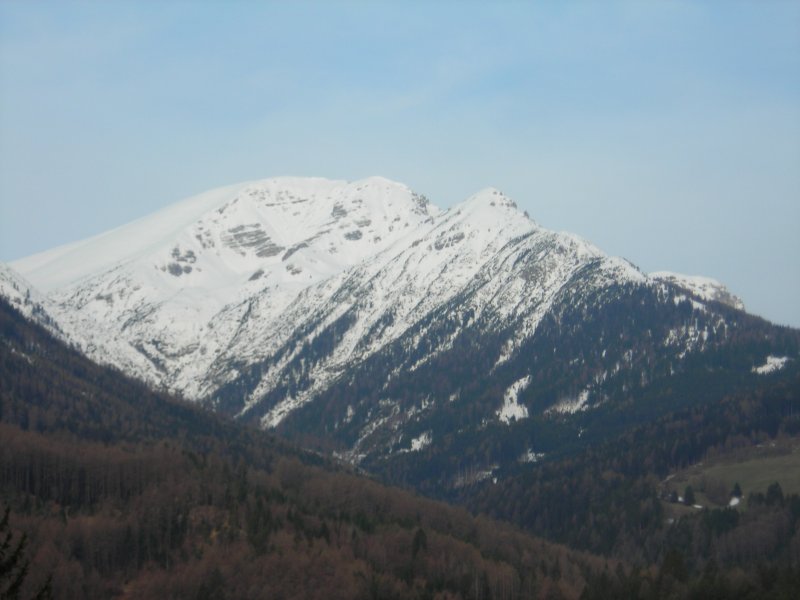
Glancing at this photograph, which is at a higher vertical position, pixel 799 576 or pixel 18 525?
pixel 18 525

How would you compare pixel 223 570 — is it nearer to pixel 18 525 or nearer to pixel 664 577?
pixel 18 525

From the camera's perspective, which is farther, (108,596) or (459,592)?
(459,592)

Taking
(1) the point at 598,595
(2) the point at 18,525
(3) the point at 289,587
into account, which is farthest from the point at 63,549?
(1) the point at 598,595

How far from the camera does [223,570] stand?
192625mm

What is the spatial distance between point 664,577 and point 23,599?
9695 cm

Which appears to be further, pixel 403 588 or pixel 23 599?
pixel 403 588

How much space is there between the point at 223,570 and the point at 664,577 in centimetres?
6970

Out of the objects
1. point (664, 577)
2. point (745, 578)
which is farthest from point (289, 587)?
point (745, 578)

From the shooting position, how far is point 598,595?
19088 centimetres

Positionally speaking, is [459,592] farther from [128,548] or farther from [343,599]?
[128,548]

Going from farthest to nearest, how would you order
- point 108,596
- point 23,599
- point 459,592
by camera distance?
point 459,592 < point 108,596 < point 23,599

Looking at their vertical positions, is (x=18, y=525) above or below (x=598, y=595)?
above

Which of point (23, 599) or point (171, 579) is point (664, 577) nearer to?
point (171, 579)

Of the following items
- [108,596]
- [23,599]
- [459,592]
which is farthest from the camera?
[459,592]
